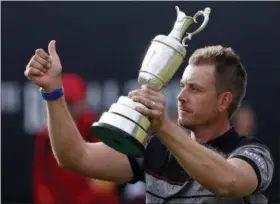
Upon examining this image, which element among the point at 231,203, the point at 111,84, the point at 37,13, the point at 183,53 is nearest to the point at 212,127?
the point at 231,203

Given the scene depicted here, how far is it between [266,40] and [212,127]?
193 cm

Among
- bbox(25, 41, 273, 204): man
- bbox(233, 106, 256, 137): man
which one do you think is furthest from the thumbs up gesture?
bbox(233, 106, 256, 137): man

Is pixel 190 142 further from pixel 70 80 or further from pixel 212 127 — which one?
pixel 70 80

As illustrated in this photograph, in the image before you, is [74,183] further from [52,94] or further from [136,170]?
[52,94]

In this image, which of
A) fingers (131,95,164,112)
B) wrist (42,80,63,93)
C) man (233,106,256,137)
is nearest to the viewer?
fingers (131,95,164,112)

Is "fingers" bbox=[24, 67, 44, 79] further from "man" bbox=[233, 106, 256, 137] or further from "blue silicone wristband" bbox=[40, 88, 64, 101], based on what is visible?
"man" bbox=[233, 106, 256, 137]

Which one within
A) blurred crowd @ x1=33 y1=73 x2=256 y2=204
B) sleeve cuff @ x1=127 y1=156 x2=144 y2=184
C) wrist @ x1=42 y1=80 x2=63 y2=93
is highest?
wrist @ x1=42 y1=80 x2=63 y2=93

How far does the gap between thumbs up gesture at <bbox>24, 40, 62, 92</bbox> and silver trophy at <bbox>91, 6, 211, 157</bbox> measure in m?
0.26

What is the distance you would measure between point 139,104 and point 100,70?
2406 millimetres

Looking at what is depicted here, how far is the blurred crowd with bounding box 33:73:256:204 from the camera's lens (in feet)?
15.0

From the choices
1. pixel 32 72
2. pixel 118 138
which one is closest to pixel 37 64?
pixel 32 72

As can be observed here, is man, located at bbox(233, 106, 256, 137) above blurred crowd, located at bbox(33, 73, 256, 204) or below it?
above

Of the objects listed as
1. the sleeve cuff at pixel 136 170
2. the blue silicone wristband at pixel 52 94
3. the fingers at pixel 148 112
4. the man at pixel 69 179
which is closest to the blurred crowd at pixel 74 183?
the man at pixel 69 179

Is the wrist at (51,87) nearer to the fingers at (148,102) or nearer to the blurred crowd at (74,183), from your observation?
the fingers at (148,102)
